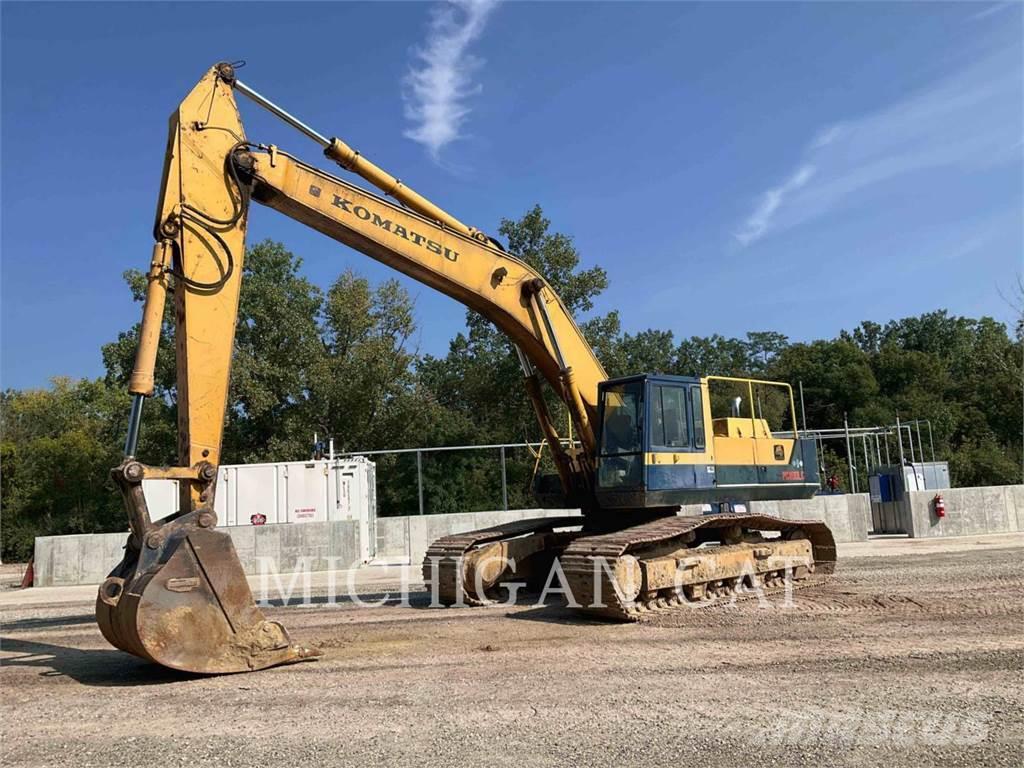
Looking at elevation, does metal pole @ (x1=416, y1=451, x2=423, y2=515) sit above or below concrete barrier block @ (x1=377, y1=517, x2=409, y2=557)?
above

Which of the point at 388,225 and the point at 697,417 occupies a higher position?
the point at 388,225

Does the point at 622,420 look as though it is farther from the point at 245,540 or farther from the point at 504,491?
the point at 504,491

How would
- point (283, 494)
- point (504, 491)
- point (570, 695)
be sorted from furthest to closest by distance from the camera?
1. point (504, 491)
2. point (283, 494)
3. point (570, 695)

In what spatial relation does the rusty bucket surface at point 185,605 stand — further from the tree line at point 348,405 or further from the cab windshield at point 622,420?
the tree line at point 348,405

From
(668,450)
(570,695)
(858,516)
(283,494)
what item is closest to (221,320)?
(570,695)

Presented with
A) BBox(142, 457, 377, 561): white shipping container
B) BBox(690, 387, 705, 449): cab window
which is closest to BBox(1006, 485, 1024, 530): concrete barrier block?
BBox(690, 387, 705, 449): cab window

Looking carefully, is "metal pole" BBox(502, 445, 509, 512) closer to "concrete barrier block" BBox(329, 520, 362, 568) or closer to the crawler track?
"concrete barrier block" BBox(329, 520, 362, 568)

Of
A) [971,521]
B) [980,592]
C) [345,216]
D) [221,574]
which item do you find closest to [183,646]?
[221,574]

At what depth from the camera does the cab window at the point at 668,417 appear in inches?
402

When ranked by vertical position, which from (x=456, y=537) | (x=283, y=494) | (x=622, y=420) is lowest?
(x=456, y=537)

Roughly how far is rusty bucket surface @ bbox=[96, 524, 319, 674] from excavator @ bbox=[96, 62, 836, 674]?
0.01 metres

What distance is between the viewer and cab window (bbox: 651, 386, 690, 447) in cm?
1022

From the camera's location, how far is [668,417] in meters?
10.4

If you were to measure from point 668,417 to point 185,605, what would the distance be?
6302 millimetres
